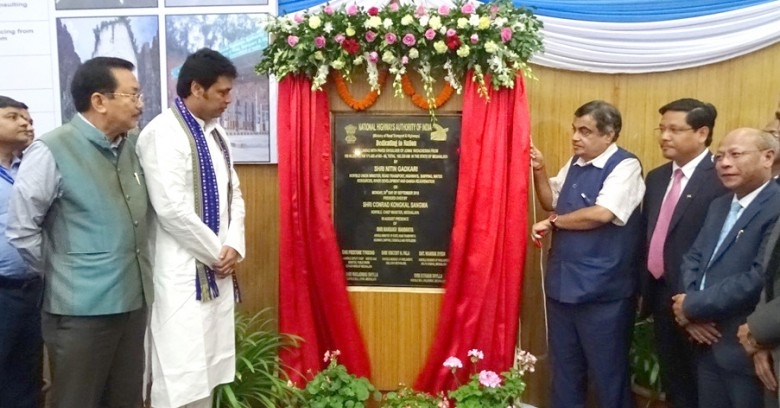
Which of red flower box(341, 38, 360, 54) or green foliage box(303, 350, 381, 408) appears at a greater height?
red flower box(341, 38, 360, 54)

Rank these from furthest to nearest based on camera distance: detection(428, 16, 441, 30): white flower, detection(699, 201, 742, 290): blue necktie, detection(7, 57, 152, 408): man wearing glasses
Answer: detection(428, 16, 441, 30): white flower < detection(699, 201, 742, 290): blue necktie < detection(7, 57, 152, 408): man wearing glasses

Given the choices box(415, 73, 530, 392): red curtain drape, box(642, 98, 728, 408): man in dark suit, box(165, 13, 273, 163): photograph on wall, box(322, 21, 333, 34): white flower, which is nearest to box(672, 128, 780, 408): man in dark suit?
box(642, 98, 728, 408): man in dark suit

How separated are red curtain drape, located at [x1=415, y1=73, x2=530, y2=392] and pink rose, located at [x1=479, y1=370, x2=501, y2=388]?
13 cm

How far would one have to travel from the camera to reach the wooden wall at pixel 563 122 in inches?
120

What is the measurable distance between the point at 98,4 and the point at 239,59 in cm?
89

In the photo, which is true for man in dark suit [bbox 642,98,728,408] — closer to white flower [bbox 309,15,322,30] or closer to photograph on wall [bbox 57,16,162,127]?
white flower [bbox 309,15,322,30]

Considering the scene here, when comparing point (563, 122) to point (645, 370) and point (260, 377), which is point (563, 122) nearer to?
point (645, 370)

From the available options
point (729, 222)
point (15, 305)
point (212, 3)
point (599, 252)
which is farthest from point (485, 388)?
point (212, 3)

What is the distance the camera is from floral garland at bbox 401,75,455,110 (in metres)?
2.85

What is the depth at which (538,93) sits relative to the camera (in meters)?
3.44

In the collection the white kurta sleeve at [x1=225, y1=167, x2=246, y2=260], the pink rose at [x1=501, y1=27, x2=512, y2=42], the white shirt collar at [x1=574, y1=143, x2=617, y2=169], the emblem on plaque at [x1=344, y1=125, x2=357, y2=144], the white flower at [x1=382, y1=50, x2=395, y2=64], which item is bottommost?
the white kurta sleeve at [x1=225, y1=167, x2=246, y2=260]

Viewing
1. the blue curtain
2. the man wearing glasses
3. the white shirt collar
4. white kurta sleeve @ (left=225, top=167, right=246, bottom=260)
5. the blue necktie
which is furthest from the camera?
the blue curtain

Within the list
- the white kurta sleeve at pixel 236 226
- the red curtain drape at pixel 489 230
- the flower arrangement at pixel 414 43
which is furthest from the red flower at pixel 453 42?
the white kurta sleeve at pixel 236 226

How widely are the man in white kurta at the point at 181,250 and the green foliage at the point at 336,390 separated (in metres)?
0.53
